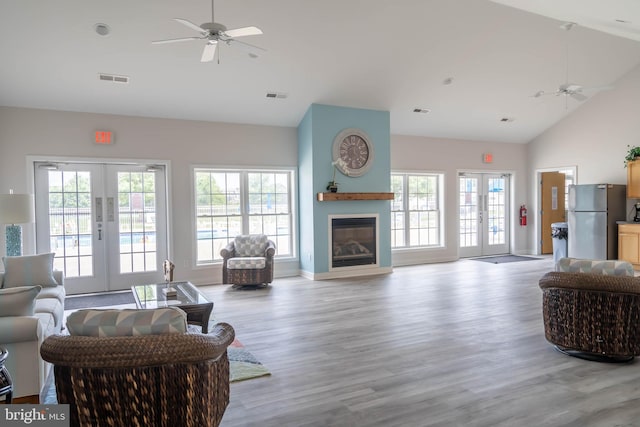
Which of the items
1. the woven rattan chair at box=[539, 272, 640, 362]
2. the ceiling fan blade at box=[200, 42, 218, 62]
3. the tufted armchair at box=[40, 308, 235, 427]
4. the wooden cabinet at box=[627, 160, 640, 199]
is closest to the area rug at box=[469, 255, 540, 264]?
the wooden cabinet at box=[627, 160, 640, 199]

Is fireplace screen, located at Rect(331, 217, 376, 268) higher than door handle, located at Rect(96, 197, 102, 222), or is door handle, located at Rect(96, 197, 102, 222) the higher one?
door handle, located at Rect(96, 197, 102, 222)

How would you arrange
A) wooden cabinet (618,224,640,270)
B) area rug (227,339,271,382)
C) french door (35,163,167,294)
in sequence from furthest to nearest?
wooden cabinet (618,224,640,270)
french door (35,163,167,294)
area rug (227,339,271,382)

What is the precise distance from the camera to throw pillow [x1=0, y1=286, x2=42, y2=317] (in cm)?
290

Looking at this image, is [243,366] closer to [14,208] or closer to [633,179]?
[14,208]

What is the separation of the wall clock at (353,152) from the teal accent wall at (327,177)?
0.28ft

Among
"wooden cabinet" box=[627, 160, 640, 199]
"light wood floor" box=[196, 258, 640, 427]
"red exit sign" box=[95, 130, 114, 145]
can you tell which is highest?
"red exit sign" box=[95, 130, 114, 145]

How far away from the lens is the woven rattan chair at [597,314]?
3.43 meters

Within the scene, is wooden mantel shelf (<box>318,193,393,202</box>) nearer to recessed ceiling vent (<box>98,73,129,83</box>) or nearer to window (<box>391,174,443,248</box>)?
window (<box>391,174,443,248</box>)

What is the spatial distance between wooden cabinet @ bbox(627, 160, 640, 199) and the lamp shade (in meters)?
9.56

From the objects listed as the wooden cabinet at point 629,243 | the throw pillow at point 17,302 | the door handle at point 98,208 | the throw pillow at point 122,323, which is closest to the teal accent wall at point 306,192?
the door handle at point 98,208

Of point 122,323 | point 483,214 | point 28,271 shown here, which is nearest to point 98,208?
point 28,271

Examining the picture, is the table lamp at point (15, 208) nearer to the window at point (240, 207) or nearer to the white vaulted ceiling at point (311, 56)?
the white vaulted ceiling at point (311, 56)

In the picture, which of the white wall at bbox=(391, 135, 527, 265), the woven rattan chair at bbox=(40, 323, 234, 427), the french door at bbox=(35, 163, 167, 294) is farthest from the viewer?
the white wall at bbox=(391, 135, 527, 265)

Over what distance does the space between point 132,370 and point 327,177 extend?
18.9 ft
